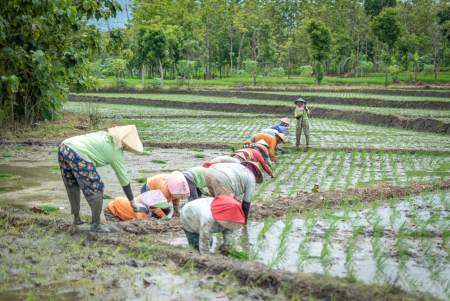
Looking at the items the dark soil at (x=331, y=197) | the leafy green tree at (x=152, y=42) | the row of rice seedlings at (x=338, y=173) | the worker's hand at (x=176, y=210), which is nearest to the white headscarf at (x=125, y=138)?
the worker's hand at (x=176, y=210)

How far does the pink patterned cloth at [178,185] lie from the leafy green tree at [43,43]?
9.79 feet

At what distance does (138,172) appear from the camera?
848 cm

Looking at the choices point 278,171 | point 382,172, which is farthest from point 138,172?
point 382,172

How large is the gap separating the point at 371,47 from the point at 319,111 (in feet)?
120

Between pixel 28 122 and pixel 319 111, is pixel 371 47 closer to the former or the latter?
pixel 319 111

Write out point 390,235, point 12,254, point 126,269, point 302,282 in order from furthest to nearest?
1. point 390,235
2. point 12,254
3. point 126,269
4. point 302,282

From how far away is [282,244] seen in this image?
456cm

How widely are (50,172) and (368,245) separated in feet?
20.2

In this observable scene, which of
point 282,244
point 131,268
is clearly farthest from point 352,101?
point 131,268

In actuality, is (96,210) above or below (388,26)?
below

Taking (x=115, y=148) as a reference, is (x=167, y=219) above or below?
below

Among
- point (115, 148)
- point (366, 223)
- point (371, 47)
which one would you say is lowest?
point (366, 223)

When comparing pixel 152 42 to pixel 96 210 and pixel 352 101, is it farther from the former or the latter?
pixel 96 210

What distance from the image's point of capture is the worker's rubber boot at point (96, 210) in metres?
4.50
